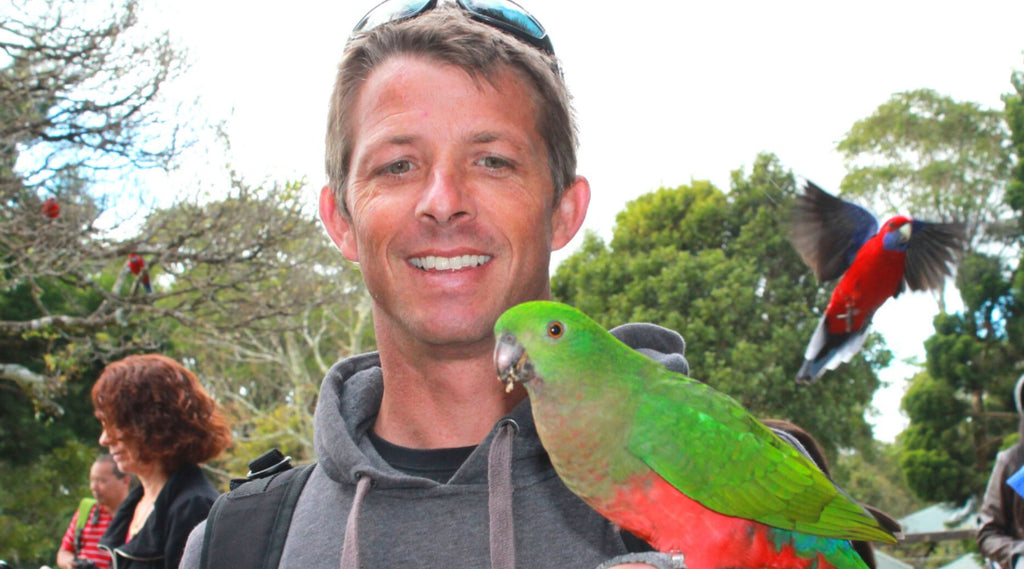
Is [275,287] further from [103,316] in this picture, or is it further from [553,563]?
[553,563]

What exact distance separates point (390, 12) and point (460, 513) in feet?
4.75

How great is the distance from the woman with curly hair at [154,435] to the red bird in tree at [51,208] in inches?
254

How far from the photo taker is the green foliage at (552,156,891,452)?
15820 mm

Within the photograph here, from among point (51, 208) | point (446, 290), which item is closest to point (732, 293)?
point (51, 208)

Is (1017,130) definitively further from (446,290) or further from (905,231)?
(446,290)

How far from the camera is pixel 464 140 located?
187cm

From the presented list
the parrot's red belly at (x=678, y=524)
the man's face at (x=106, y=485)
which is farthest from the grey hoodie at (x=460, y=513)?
the man's face at (x=106, y=485)

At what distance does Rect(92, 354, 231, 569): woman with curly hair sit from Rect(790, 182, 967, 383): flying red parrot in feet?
11.4

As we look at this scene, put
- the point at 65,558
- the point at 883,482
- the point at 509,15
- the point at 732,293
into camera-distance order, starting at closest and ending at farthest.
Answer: the point at 509,15 → the point at 65,558 → the point at 732,293 → the point at 883,482

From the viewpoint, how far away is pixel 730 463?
1597 millimetres

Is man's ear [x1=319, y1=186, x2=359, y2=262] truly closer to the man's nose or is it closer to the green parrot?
the man's nose

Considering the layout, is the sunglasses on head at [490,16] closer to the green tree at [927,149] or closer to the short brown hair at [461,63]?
the short brown hair at [461,63]

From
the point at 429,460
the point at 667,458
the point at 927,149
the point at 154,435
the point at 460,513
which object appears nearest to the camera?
the point at 667,458

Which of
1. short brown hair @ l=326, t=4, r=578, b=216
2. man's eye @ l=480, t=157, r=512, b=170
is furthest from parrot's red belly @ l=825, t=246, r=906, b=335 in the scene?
man's eye @ l=480, t=157, r=512, b=170
